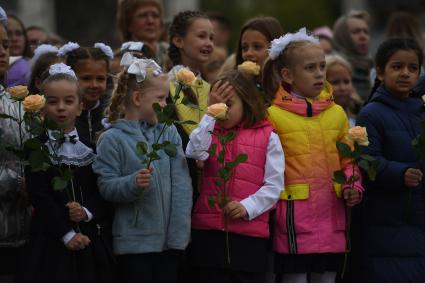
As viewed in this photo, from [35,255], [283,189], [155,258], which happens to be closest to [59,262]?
[35,255]

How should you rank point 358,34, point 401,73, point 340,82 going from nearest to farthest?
point 401,73, point 340,82, point 358,34

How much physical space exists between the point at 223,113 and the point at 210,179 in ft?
1.74

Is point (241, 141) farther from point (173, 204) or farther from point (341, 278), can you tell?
point (341, 278)

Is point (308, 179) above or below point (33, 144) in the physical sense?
below

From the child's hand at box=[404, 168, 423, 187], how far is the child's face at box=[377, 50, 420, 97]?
28.0 inches

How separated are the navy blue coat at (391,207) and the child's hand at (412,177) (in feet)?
0.12

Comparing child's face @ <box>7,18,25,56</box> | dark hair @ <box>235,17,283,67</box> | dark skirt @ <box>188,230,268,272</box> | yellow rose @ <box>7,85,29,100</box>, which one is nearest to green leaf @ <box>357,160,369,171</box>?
dark skirt @ <box>188,230,268,272</box>

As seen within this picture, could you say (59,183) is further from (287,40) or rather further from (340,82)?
(340,82)

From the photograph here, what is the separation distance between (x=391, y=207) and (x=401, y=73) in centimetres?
101

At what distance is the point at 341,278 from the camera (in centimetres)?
695

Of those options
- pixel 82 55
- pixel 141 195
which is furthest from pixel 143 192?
pixel 82 55

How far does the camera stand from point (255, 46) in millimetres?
7934

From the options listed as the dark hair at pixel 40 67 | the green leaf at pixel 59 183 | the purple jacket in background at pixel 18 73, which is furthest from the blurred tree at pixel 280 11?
the green leaf at pixel 59 183

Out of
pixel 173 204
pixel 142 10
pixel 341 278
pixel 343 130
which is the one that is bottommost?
pixel 341 278
